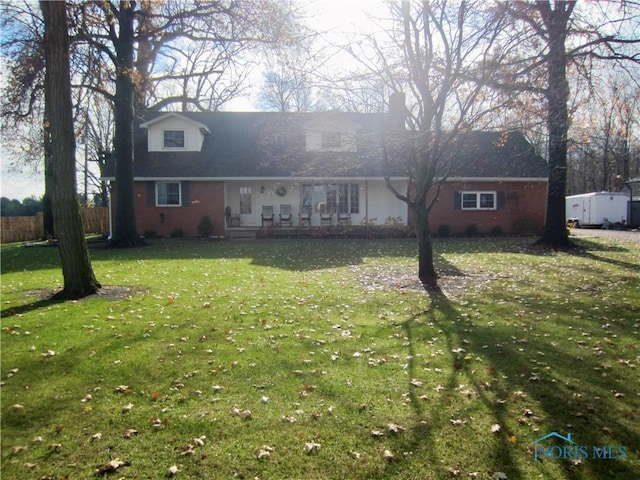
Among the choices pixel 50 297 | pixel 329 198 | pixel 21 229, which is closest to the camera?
pixel 50 297

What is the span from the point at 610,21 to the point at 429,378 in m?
9.76

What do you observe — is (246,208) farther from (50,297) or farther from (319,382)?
(319,382)

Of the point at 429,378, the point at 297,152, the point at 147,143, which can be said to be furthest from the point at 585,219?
the point at 429,378

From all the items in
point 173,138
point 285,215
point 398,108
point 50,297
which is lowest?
point 50,297

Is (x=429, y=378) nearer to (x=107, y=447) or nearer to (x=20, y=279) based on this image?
(x=107, y=447)

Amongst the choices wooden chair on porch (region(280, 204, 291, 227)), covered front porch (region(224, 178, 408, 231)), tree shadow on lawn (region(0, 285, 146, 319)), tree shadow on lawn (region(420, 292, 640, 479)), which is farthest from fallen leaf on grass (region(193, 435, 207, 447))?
covered front porch (region(224, 178, 408, 231))

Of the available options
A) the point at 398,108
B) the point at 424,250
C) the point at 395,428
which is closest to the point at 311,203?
the point at 398,108

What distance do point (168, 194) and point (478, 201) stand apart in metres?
16.1

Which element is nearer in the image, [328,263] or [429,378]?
[429,378]

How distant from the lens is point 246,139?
23.9 m

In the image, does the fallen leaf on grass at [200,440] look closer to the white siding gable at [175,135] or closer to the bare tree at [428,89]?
the bare tree at [428,89]

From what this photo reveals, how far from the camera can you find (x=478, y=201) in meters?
22.6

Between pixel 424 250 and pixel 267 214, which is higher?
pixel 267 214

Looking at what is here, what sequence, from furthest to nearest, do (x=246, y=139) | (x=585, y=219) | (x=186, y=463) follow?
(x=585, y=219) → (x=246, y=139) → (x=186, y=463)
